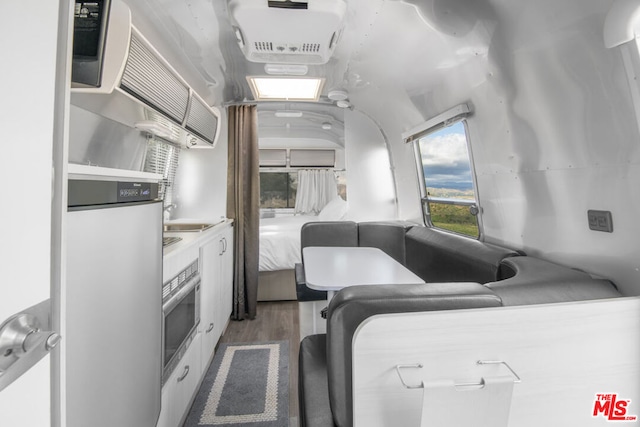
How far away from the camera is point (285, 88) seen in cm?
251

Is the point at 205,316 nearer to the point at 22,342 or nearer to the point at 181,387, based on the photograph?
the point at 181,387

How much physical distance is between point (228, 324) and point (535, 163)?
2.84m

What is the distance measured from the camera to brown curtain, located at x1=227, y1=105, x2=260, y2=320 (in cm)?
290

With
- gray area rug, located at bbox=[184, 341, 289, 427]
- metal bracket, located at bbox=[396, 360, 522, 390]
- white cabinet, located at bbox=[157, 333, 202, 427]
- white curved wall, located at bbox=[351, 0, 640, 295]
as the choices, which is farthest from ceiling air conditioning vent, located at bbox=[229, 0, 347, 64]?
gray area rug, located at bbox=[184, 341, 289, 427]

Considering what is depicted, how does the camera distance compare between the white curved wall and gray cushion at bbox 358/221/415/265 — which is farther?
gray cushion at bbox 358/221/415/265

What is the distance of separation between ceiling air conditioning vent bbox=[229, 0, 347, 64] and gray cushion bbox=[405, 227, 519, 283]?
1.51 m

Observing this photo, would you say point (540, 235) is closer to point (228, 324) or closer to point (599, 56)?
point (599, 56)

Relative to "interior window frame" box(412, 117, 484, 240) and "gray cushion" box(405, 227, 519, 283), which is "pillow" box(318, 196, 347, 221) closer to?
"interior window frame" box(412, 117, 484, 240)

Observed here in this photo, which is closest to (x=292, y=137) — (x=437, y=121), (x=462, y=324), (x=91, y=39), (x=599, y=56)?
(x=437, y=121)

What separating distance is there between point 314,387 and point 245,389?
103cm

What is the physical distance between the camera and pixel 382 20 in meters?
1.50

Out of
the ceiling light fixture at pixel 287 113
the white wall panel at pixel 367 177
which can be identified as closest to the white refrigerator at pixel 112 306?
the white wall panel at pixel 367 177

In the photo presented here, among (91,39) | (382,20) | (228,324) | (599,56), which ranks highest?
(382,20)

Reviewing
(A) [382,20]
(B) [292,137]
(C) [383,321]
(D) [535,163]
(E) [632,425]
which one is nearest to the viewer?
(C) [383,321]
